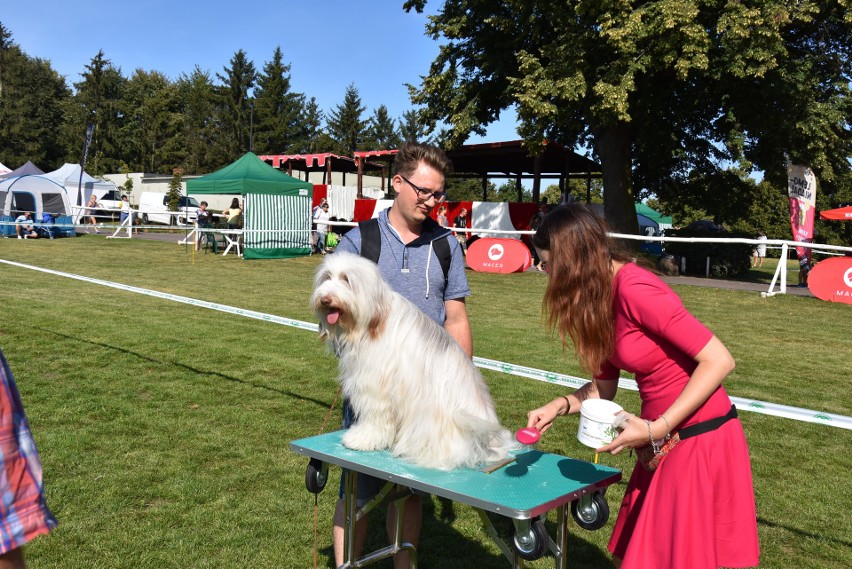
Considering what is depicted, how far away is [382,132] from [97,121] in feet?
102

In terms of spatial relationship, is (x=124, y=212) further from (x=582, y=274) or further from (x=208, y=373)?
(x=582, y=274)

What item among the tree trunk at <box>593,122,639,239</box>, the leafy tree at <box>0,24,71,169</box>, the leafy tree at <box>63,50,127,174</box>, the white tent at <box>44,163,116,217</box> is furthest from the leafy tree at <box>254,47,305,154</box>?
the tree trunk at <box>593,122,639,239</box>

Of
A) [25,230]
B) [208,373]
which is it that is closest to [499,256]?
[208,373]

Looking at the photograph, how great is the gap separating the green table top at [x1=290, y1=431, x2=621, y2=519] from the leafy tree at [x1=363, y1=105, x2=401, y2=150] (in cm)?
7822

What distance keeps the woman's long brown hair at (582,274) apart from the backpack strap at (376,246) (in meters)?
0.81

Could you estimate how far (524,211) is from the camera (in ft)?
74.4

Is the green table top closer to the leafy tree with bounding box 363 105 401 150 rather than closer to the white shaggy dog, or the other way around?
the white shaggy dog

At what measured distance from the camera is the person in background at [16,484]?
1.40m

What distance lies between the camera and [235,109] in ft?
226

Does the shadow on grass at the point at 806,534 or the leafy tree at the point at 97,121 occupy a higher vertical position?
the leafy tree at the point at 97,121

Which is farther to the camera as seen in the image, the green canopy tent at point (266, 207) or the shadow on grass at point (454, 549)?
the green canopy tent at point (266, 207)

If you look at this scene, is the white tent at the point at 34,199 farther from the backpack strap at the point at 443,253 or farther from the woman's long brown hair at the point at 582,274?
the woman's long brown hair at the point at 582,274

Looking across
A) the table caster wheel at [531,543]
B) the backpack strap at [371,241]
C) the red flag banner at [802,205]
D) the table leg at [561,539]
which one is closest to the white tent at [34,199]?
the red flag banner at [802,205]

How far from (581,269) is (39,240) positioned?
1054 inches
